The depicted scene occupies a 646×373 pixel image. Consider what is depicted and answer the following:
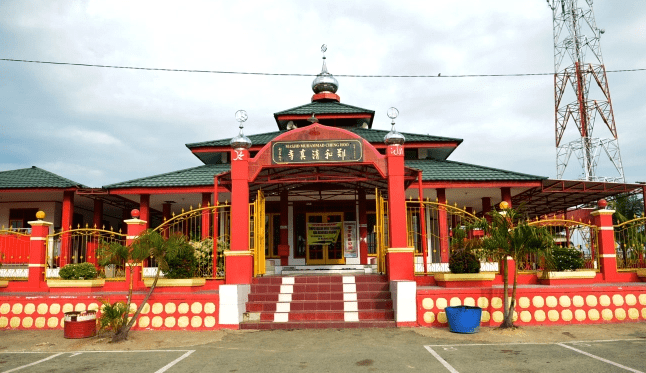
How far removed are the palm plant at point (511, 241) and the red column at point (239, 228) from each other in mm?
5151

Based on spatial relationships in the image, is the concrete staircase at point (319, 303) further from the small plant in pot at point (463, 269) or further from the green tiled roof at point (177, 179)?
the green tiled roof at point (177, 179)

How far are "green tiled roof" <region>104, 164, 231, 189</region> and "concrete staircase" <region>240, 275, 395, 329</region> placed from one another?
6162 millimetres

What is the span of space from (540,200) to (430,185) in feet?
27.0

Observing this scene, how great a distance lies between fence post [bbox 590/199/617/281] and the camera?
11.2 metres

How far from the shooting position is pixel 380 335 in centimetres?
895

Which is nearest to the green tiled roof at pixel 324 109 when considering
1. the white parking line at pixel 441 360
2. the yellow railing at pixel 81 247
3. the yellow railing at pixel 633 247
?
the yellow railing at pixel 81 247

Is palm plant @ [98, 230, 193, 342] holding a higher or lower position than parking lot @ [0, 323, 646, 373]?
higher

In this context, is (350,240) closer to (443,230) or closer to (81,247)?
(443,230)

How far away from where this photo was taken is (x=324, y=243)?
17453 millimetres

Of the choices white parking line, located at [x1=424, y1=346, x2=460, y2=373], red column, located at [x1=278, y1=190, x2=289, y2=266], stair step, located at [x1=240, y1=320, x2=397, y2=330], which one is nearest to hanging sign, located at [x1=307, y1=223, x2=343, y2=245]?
red column, located at [x1=278, y1=190, x2=289, y2=266]

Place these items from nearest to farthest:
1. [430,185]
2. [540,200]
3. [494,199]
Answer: [430,185]
[494,199]
[540,200]

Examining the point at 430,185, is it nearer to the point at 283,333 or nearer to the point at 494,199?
the point at 494,199

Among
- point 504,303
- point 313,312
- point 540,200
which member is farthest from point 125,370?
point 540,200

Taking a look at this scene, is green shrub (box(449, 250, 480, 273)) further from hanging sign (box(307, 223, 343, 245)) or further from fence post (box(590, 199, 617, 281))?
hanging sign (box(307, 223, 343, 245))
